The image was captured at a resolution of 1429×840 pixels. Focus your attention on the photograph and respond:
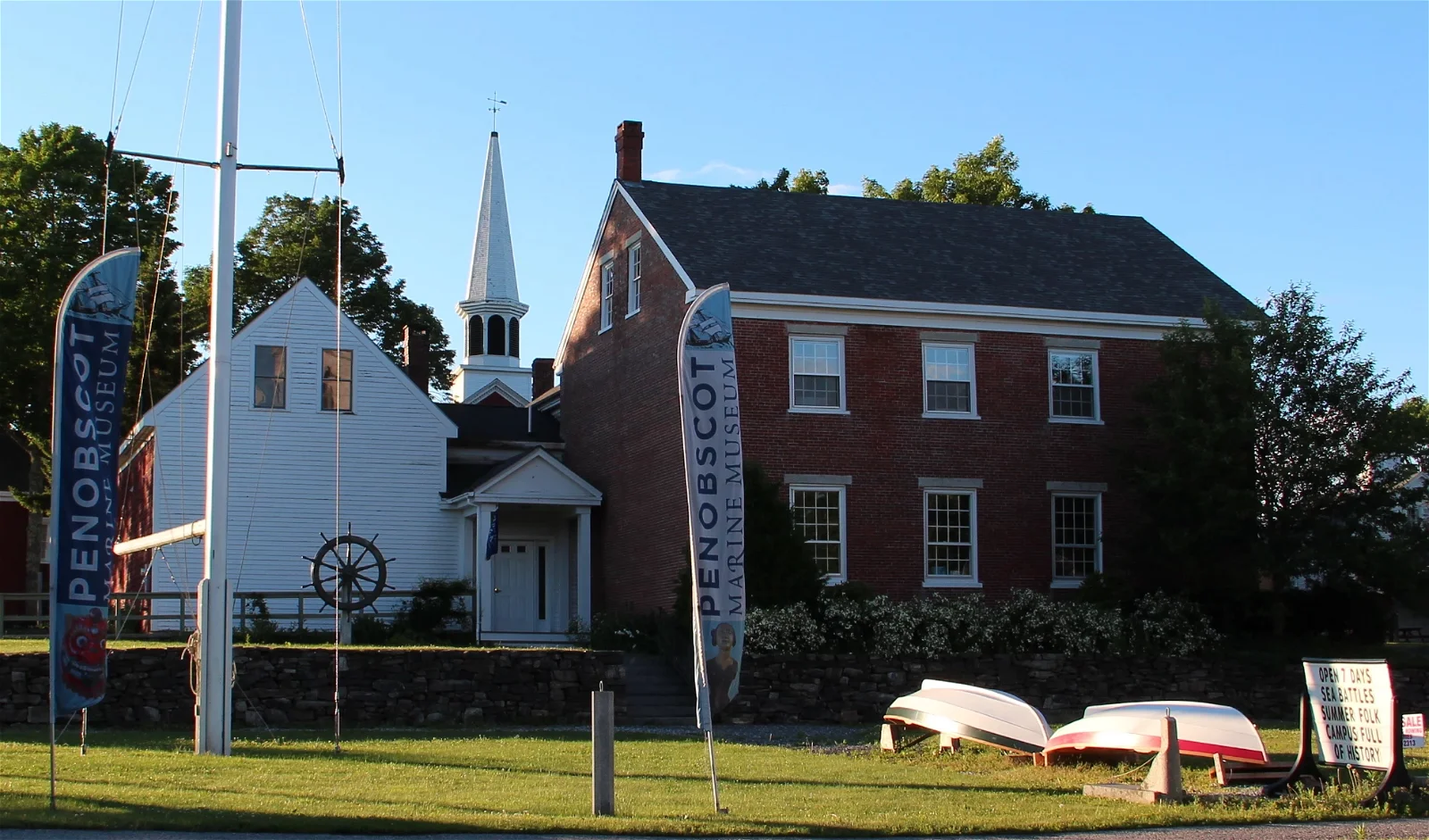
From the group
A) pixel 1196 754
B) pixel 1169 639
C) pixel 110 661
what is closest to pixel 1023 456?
pixel 1169 639

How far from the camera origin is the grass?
460 inches

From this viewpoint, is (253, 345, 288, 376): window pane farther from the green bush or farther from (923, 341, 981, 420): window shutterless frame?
(923, 341, 981, 420): window shutterless frame

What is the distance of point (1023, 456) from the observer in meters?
30.0

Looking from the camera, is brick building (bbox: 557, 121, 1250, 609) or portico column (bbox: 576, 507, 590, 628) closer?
brick building (bbox: 557, 121, 1250, 609)

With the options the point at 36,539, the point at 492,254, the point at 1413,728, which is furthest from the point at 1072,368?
the point at 492,254

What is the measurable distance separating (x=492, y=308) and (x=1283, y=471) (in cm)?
3870

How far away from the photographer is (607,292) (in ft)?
109

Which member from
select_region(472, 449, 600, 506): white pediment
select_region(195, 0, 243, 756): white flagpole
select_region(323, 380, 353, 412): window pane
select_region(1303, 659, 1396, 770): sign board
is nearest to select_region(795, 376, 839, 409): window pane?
select_region(472, 449, 600, 506): white pediment

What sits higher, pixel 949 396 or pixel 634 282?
pixel 634 282

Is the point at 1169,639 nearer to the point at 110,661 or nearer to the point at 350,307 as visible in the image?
the point at 110,661

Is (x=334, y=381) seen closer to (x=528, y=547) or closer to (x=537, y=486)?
(x=537, y=486)

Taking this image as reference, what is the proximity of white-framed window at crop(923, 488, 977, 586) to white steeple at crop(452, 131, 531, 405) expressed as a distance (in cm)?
3154

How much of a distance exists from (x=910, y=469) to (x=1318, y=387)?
7.46 metres

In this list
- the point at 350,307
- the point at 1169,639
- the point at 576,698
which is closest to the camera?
the point at 576,698
